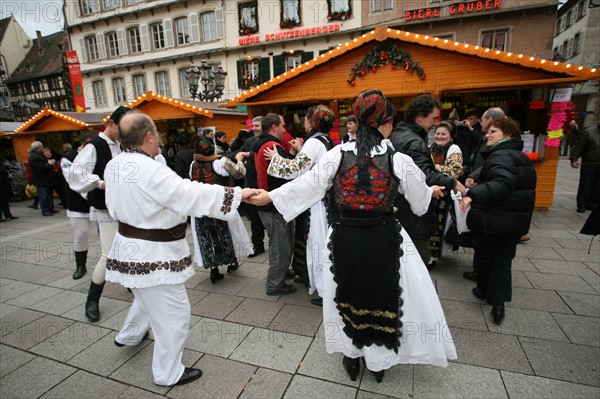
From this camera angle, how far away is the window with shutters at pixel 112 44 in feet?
73.6

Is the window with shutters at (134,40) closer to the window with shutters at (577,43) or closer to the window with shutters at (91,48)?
the window with shutters at (91,48)

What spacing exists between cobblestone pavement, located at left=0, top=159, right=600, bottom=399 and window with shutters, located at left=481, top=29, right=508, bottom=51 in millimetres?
13156

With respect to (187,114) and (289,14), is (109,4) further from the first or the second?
(187,114)

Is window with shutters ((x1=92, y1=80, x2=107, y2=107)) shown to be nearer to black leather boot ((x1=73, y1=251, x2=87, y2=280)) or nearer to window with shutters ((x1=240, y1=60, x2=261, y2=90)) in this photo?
window with shutters ((x1=240, y1=60, x2=261, y2=90))

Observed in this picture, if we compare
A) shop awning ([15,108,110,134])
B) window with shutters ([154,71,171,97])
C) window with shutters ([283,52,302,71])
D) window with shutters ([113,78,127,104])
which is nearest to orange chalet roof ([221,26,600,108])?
shop awning ([15,108,110,134])

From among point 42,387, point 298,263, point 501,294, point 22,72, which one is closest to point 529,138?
point 501,294

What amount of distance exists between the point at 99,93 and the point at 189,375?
27259 mm

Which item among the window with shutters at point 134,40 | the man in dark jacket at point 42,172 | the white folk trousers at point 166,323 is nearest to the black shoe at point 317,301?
the white folk trousers at point 166,323

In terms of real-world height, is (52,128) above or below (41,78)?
below

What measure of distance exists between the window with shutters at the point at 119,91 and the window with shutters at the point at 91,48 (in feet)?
8.94

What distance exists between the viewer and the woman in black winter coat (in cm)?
272

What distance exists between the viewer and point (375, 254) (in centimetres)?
211

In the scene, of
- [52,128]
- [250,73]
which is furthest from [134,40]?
[52,128]

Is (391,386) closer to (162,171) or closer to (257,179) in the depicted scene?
(162,171)
